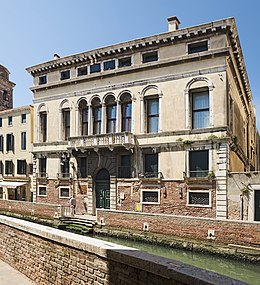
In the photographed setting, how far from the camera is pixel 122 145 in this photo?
17.4 m

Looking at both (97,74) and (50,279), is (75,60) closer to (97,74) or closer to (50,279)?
(97,74)

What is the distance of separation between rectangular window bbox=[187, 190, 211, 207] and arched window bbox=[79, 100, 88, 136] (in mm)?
8612

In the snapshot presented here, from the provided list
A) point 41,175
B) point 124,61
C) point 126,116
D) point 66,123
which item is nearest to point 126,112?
point 126,116

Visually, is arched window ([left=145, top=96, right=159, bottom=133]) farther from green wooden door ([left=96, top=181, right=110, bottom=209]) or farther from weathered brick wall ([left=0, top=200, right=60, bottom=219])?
weathered brick wall ([left=0, top=200, right=60, bottom=219])

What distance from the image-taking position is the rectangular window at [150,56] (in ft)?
58.2

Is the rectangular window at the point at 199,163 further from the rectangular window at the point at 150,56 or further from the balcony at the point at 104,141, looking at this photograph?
the rectangular window at the point at 150,56

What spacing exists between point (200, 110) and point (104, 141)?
19.7 feet

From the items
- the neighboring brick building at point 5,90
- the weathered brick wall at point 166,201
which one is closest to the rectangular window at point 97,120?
the weathered brick wall at point 166,201

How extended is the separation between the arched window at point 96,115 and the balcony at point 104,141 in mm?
1234

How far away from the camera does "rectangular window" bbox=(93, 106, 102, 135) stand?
1990 centimetres

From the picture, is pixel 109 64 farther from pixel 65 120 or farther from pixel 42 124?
pixel 42 124

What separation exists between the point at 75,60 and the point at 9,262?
15.2 metres

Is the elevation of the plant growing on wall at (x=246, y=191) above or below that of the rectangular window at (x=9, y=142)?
below

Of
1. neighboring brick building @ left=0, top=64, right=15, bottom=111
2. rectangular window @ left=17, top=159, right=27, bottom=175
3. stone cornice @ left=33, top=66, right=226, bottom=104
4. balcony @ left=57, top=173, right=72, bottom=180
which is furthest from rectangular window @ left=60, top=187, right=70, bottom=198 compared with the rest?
neighboring brick building @ left=0, top=64, right=15, bottom=111
